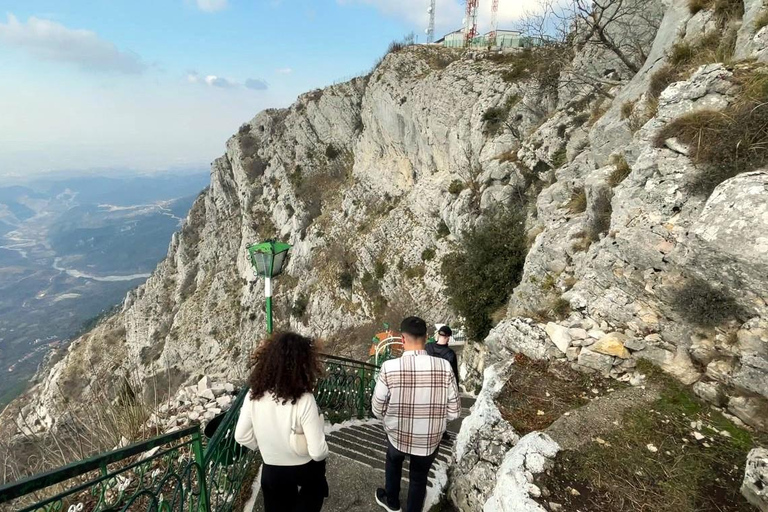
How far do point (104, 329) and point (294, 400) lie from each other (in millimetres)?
60885

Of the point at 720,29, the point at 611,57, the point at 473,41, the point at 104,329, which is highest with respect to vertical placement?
the point at 473,41

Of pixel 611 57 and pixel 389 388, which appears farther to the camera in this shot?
pixel 611 57

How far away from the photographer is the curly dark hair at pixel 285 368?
2.62 meters

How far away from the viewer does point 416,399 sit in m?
3.33

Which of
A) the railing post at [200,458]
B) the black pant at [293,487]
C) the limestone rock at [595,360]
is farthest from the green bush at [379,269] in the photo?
the black pant at [293,487]

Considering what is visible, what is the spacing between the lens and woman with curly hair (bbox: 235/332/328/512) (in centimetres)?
265

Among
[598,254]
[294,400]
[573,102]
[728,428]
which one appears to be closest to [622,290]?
[598,254]

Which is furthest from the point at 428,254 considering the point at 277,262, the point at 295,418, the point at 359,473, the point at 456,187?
the point at 295,418

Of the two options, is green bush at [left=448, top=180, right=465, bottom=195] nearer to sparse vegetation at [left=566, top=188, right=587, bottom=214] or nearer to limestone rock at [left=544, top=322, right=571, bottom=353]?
sparse vegetation at [left=566, top=188, right=587, bottom=214]

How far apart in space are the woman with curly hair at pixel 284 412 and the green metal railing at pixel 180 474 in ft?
2.04

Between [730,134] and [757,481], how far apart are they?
3756 mm

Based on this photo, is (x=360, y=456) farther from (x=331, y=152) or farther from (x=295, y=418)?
(x=331, y=152)

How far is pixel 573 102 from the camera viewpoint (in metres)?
16.1

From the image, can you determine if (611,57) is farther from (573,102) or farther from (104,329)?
(104,329)
